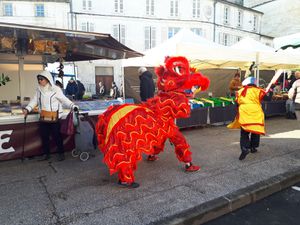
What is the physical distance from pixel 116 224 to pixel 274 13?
37.4 meters

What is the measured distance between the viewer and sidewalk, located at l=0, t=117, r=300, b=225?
3.11 meters

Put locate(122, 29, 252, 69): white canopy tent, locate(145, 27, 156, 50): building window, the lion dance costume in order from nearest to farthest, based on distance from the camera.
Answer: the lion dance costume < locate(122, 29, 252, 69): white canopy tent < locate(145, 27, 156, 50): building window

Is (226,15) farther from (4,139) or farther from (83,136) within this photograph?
(4,139)

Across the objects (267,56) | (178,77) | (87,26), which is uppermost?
(87,26)

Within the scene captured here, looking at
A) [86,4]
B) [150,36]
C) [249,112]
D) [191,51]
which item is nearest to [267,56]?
[191,51]

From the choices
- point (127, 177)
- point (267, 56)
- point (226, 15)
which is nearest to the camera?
point (127, 177)

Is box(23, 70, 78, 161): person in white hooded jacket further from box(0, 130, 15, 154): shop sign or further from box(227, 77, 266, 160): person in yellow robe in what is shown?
box(227, 77, 266, 160): person in yellow robe

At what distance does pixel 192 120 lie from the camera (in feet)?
25.6

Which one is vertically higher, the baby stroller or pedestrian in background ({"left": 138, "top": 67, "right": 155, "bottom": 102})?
pedestrian in background ({"left": 138, "top": 67, "right": 155, "bottom": 102})

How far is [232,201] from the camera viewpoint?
11.5 ft

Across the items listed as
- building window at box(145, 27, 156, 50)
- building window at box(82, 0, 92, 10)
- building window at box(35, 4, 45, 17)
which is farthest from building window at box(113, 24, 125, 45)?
building window at box(35, 4, 45, 17)

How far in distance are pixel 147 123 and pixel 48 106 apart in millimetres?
2177

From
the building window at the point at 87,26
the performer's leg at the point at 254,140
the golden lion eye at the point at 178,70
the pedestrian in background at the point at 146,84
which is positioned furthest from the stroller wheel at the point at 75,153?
the building window at the point at 87,26

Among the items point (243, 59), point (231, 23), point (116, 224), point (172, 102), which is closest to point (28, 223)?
point (116, 224)
